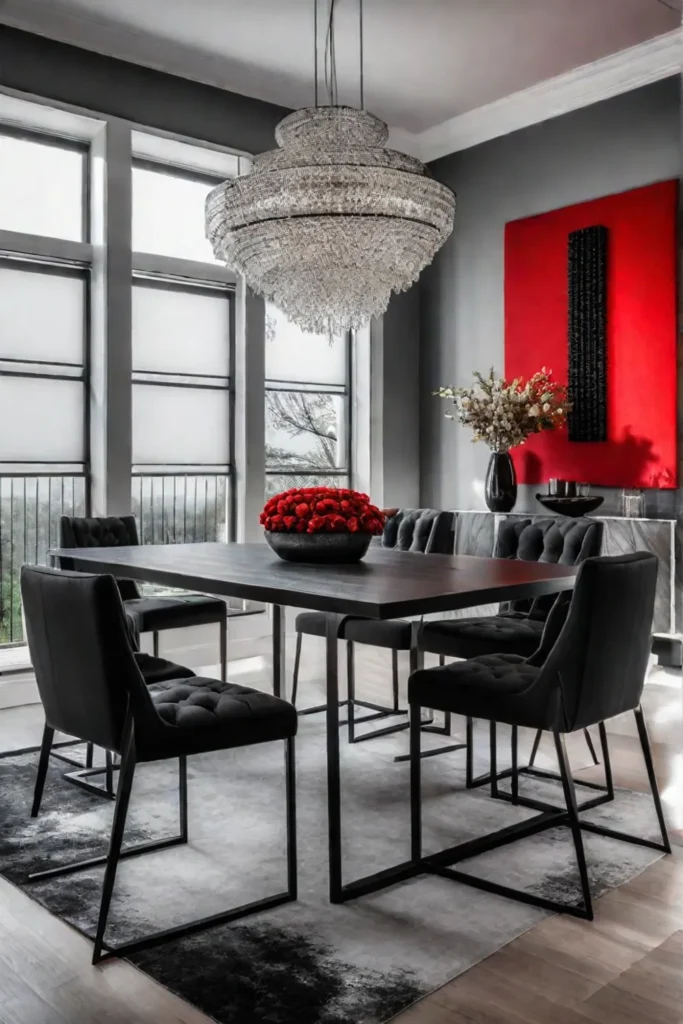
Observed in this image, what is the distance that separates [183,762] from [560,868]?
111cm

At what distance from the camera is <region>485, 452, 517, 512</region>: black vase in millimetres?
5676

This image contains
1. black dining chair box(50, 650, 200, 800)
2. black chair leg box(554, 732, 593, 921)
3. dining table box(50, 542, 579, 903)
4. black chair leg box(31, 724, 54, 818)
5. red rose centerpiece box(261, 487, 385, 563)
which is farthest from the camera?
red rose centerpiece box(261, 487, 385, 563)

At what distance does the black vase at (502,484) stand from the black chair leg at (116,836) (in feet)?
12.6

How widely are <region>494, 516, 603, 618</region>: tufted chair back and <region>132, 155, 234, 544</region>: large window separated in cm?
247

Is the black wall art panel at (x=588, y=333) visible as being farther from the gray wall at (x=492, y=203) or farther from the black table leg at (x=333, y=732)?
the black table leg at (x=333, y=732)

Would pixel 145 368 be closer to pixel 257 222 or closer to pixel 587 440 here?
pixel 257 222

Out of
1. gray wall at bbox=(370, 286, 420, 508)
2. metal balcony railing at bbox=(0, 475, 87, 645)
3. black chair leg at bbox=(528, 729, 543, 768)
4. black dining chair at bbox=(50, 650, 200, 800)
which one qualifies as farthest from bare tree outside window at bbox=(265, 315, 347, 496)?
black chair leg at bbox=(528, 729, 543, 768)

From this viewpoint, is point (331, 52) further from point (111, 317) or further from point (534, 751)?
point (534, 751)

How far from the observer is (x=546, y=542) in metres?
3.75

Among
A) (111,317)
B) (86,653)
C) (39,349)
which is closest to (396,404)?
(111,317)

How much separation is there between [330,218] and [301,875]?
2.42 metres

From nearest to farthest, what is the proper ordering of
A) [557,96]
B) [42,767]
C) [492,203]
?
1. [42,767]
2. [557,96]
3. [492,203]

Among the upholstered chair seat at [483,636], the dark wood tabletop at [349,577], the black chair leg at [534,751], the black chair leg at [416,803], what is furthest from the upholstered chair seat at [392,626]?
the black chair leg at [416,803]

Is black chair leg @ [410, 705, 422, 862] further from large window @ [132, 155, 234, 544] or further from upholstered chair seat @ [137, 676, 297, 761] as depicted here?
large window @ [132, 155, 234, 544]
